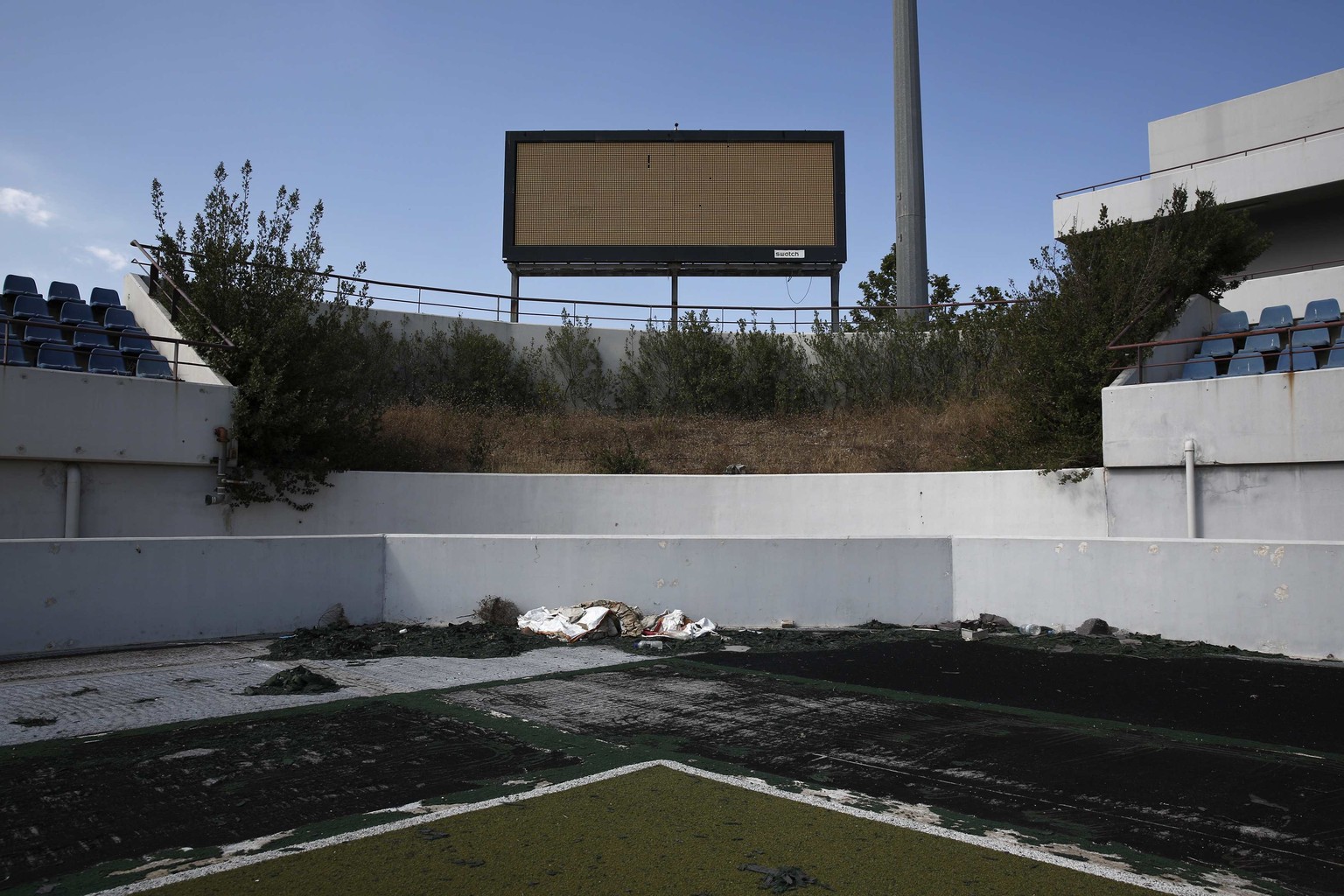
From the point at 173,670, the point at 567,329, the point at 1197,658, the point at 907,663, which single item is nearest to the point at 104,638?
the point at 173,670

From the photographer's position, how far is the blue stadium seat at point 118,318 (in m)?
17.7

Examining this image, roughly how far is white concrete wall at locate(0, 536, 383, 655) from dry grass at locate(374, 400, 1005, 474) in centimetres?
658

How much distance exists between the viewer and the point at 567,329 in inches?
964

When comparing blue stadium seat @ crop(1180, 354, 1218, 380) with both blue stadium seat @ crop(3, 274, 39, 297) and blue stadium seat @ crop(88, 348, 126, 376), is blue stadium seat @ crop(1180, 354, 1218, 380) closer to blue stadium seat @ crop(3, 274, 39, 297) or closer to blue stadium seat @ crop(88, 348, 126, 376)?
blue stadium seat @ crop(88, 348, 126, 376)

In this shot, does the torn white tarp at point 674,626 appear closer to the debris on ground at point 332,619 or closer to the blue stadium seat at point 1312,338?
the debris on ground at point 332,619

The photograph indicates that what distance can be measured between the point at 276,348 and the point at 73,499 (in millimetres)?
4140

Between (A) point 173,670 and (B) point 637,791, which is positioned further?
(A) point 173,670

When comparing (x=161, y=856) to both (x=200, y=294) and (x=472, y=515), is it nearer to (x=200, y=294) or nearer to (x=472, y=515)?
(x=472, y=515)

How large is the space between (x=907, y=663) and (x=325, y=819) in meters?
6.83

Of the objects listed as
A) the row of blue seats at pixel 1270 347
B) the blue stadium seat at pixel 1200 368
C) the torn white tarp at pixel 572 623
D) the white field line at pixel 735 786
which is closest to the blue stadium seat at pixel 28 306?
the torn white tarp at pixel 572 623

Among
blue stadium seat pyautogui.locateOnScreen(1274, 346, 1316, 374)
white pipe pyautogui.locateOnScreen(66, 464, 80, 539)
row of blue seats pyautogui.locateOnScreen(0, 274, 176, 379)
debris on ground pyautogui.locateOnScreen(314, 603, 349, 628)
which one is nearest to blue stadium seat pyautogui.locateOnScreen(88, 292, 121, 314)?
row of blue seats pyautogui.locateOnScreen(0, 274, 176, 379)

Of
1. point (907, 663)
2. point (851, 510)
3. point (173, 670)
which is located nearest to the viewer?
point (173, 670)

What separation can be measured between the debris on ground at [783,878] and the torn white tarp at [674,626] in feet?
24.8

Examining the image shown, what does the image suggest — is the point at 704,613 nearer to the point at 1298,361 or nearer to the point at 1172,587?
the point at 1172,587
